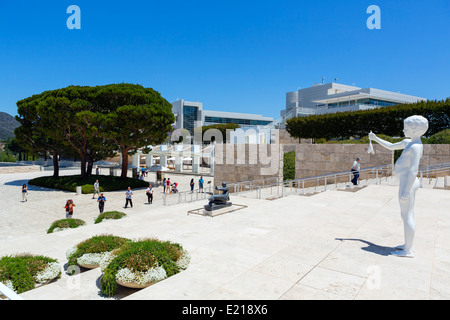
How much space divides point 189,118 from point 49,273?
3265 inches

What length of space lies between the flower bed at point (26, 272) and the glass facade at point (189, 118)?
8135 centimetres

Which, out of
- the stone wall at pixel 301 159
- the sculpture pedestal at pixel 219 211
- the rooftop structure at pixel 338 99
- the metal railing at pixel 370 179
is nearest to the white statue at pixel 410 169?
the sculpture pedestal at pixel 219 211

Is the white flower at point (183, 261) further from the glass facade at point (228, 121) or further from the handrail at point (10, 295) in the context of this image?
the glass facade at point (228, 121)

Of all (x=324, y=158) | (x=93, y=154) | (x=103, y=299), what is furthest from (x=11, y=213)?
(x=324, y=158)

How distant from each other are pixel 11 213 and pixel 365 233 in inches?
781

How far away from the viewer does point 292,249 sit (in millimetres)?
6895

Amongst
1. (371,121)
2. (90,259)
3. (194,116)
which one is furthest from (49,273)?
(194,116)

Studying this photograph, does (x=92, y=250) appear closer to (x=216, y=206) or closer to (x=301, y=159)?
(x=216, y=206)

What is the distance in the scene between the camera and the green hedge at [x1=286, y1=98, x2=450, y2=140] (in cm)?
2609

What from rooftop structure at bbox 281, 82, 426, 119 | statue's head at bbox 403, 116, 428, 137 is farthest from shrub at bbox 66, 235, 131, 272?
rooftop structure at bbox 281, 82, 426, 119

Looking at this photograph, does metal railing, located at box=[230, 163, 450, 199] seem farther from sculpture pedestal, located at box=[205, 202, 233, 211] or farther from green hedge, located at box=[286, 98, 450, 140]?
green hedge, located at box=[286, 98, 450, 140]

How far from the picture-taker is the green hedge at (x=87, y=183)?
2677cm

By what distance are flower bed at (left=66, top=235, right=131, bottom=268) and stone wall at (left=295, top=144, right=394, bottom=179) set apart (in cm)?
1575
